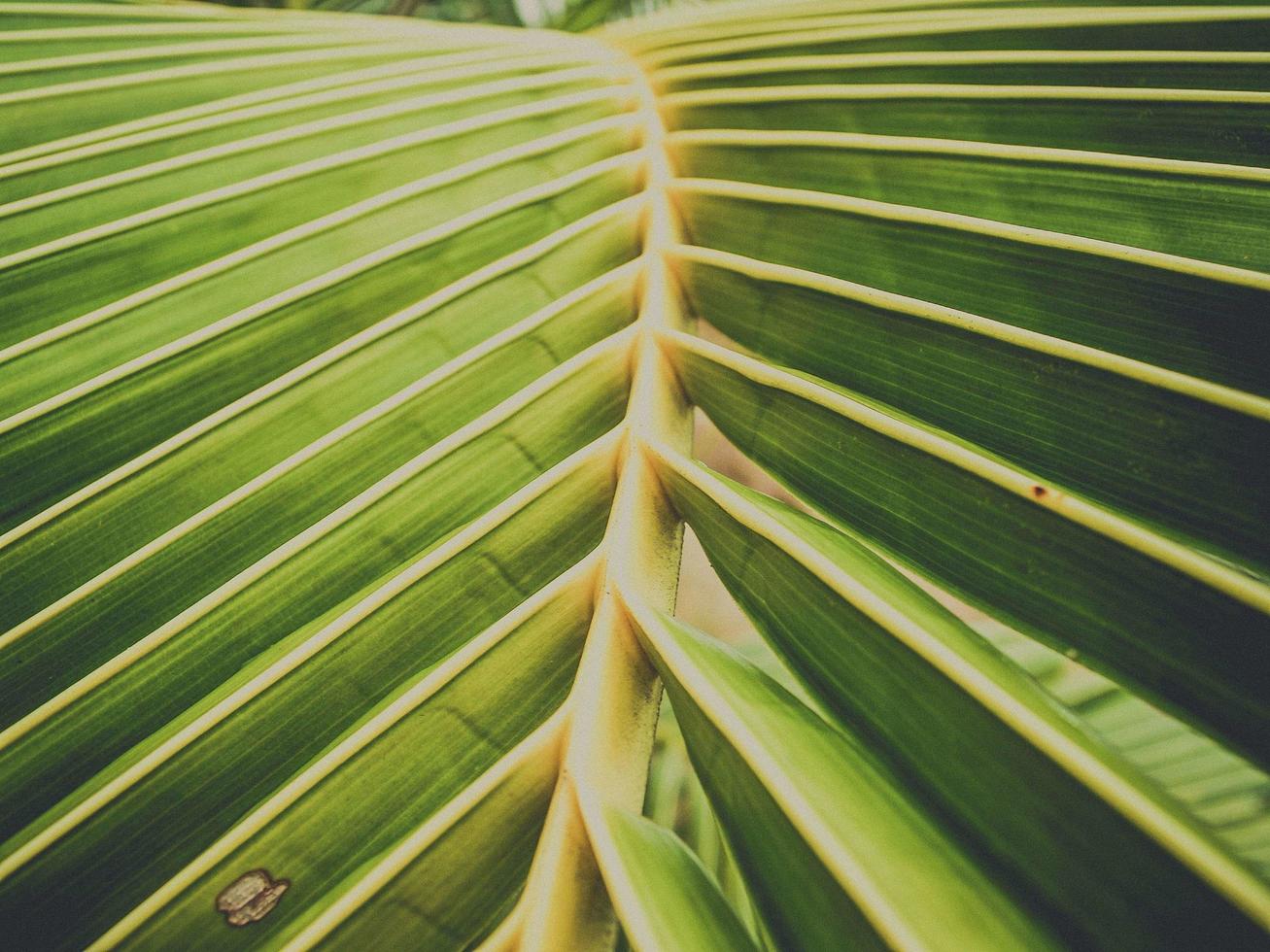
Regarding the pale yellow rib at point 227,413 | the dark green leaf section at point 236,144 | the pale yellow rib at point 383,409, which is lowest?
the pale yellow rib at point 383,409

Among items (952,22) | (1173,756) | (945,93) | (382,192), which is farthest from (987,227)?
(1173,756)

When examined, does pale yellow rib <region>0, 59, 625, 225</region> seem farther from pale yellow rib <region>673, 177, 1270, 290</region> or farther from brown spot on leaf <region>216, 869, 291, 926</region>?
brown spot on leaf <region>216, 869, 291, 926</region>

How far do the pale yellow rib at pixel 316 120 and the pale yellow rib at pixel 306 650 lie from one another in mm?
366

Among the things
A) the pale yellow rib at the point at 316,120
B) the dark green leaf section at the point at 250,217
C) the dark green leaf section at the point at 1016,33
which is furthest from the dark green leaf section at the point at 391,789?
the dark green leaf section at the point at 1016,33

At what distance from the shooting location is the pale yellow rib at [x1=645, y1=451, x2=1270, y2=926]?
246 millimetres

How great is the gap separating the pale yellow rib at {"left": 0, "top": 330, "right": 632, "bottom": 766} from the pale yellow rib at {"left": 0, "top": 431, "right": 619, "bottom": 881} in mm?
18

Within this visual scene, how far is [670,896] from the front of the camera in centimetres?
33

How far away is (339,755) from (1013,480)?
0.40 meters

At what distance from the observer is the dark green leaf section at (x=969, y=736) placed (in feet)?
0.85

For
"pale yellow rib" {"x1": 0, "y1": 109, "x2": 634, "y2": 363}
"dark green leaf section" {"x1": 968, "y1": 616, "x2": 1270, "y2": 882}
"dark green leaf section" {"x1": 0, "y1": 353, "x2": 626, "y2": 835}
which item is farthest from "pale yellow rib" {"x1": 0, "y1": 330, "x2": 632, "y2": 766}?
"dark green leaf section" {"x1": 968, "y1": 616, "x2": 1270, "y2": 882}

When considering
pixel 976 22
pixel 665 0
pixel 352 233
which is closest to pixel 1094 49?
pixel 976 22

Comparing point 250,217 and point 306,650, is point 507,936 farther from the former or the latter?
point 250,217

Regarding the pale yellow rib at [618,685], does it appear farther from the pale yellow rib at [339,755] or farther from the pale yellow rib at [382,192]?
the pale yellow rib at [382,192]

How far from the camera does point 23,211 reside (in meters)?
0.51
